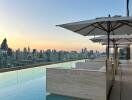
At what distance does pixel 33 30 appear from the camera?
13539 mm

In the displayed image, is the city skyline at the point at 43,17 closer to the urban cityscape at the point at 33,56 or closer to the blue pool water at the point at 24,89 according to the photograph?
the urban cityscape at the point at 33,56

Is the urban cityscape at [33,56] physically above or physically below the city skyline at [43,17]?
below

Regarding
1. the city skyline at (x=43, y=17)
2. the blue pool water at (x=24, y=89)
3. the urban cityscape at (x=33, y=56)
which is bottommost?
the blue pool water at (x=24, y=89)

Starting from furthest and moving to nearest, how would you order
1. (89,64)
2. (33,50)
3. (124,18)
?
(33,50) → (89,64) → (124,18)

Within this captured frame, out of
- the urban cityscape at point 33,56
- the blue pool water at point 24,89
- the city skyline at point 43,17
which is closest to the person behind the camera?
the blue pool water at point 24,89

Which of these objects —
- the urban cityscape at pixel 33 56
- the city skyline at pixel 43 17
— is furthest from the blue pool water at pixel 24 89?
the city skyline at pixel 43 17

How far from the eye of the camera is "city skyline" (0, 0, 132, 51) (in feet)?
38.4

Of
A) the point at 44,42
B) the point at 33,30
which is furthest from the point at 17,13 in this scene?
the point at 44,42

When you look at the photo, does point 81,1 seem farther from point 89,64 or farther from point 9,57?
point 89,64

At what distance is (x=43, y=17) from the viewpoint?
13516 mm

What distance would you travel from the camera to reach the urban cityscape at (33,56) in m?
9.74

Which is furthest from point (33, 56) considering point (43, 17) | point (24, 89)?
point (24, 89)

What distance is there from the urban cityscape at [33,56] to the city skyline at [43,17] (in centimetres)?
39

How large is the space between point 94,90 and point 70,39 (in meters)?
11.2
